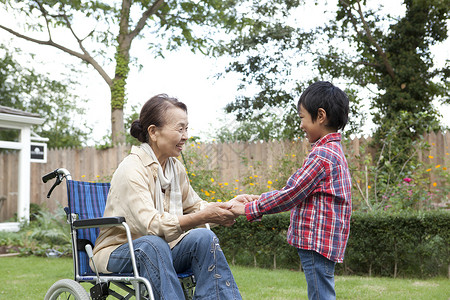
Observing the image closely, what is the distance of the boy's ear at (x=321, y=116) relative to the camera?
225 centimetres

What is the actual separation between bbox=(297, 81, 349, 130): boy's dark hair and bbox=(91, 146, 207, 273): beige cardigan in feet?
2.52

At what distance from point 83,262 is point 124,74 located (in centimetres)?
882

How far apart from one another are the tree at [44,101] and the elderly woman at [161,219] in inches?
498

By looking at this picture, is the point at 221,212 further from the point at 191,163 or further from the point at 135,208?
the point at 191,163

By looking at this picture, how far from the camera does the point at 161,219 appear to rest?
7.05 ft

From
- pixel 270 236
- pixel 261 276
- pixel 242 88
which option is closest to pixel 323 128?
pixel 261 276

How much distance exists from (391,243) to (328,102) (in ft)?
10.3

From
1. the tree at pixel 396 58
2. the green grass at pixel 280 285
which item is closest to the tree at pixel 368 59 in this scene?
the tree at pixel 396 58

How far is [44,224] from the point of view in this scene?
8211 mm

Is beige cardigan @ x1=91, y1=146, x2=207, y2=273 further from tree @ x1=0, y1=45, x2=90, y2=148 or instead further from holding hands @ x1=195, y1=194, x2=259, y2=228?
tree @ x1=0, y1=45, x2=90, y2=148

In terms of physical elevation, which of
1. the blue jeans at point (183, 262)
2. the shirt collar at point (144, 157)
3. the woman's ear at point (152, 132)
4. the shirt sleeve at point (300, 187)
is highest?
the woman's ear at point (152, 132)

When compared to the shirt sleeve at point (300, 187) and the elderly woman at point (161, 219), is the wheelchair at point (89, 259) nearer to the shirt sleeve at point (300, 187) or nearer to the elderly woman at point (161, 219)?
the elderly woman at point (161, 219)

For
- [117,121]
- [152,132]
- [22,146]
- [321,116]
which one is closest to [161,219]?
[152,132]

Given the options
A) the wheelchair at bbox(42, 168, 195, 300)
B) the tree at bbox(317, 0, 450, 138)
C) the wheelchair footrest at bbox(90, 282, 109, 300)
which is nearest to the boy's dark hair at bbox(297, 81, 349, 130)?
the wheelchair at bbox(42, 168, 195, 300)
